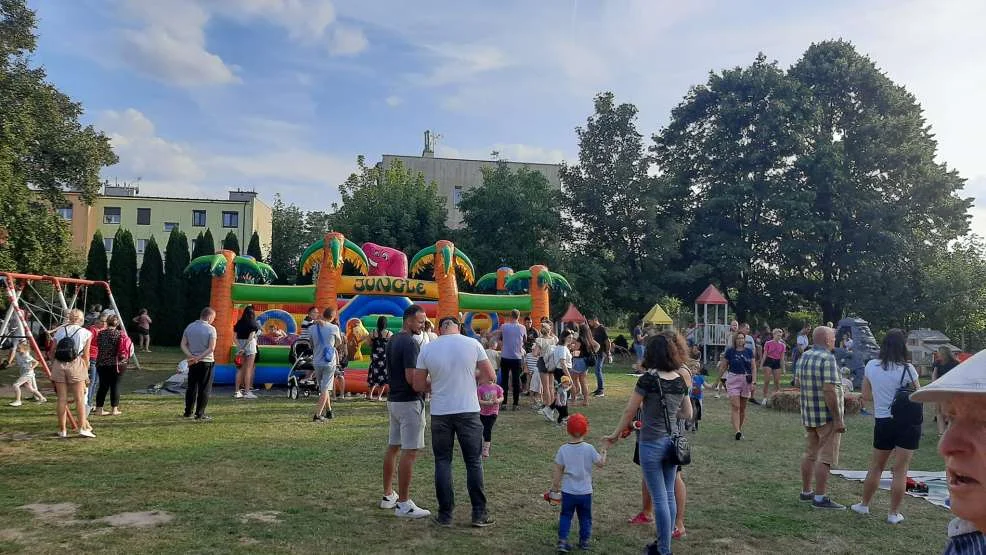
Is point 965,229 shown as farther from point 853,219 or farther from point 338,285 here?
point 338,285

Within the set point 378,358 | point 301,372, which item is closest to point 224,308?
point 301,372

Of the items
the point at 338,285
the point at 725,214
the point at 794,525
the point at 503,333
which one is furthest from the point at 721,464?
the point at 725,214

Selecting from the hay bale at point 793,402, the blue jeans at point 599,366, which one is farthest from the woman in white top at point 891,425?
the blue jeans at point 599,366

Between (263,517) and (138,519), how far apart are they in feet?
3.17

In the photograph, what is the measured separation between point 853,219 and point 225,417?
1106 inches

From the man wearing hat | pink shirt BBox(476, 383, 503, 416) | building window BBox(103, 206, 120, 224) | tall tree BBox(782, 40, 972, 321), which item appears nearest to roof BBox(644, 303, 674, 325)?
tall tree BBox(782, 40, 972, 321)

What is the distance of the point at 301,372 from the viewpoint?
13875mm

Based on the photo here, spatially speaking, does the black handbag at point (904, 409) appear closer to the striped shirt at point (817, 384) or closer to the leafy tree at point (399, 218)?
the striped shirt at point (817, 384)

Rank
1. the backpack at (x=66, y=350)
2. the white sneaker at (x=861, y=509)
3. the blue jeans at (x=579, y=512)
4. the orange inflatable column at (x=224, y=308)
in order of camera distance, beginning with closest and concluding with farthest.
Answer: the blue jeans at (x=579, y=512) → the white sneaker at (x=861, y=509) → the backpack at (x=66, y=350) → the orange inflatable column at (x=224, y=308)

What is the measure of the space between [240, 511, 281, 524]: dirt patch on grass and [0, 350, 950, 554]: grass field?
0.6 inches

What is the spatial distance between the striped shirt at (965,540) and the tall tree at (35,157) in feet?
59.8

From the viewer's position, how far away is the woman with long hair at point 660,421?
200 inches

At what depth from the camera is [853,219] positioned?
30266 millimetres

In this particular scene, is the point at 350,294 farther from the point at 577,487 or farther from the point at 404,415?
the point at 577,487
